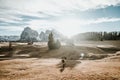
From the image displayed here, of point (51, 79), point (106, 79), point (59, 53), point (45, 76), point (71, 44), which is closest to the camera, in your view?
point (106, 79)

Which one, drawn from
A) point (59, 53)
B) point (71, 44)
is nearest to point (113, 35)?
point (71, 44)

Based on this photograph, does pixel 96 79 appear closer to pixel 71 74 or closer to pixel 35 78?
pixel 71 74

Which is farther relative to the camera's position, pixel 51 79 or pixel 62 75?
pixel 62 75

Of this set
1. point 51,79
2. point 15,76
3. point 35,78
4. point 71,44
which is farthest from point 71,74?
point 71,44

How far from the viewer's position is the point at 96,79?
25594 mm

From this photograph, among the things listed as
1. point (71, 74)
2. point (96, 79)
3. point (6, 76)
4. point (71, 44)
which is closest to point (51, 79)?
point (71, 74)

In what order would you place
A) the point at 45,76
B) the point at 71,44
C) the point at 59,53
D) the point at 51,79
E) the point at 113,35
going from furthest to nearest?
the point at 113,35, the point at 71,44, the point at 59,53, the point at 45,76, the point at 51,79

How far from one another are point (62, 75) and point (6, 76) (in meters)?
10.6

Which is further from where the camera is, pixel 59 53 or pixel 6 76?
pixel 59 53

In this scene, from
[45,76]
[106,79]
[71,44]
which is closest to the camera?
[106,79]

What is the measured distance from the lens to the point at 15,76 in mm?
30328

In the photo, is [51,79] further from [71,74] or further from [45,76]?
[71,74]

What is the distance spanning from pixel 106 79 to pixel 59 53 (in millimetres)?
43662

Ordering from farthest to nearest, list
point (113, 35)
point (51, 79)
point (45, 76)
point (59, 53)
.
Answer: point (113, 35)
point (59, 53)
point (45, 76)
point (51, 79)
